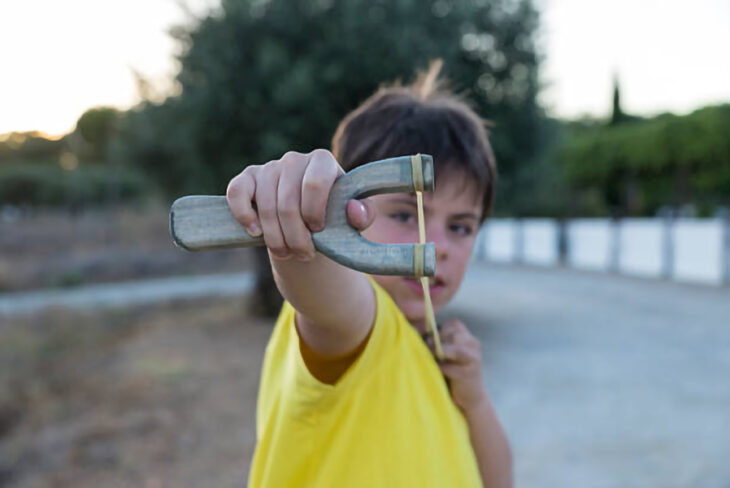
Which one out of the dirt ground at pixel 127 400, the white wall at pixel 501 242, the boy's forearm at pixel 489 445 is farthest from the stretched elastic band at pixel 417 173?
the white wall at pixel 501 242

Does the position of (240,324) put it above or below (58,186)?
below

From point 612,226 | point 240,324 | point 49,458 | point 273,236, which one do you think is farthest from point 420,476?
point 612,226

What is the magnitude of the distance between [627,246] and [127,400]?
11.1m

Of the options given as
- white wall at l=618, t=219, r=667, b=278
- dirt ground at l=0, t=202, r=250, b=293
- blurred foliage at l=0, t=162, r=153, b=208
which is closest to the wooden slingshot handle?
dirt ground at l=0, t=202, r=250, b=293

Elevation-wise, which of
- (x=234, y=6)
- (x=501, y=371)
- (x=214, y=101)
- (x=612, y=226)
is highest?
(x=234, y=6)

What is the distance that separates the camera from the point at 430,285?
1.37 meters

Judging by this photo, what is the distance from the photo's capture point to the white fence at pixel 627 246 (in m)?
11.0

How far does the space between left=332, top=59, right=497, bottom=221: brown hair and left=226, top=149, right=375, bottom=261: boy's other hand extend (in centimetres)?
64

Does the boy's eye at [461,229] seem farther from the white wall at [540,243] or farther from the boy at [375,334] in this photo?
the white wall at [540,243]

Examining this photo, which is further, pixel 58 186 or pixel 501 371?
pixel 58 186

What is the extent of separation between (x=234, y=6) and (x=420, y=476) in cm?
647

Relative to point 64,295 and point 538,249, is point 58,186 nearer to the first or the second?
point 64,295

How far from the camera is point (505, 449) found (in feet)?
4.44

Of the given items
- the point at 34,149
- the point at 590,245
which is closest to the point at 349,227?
the point at 590,245
